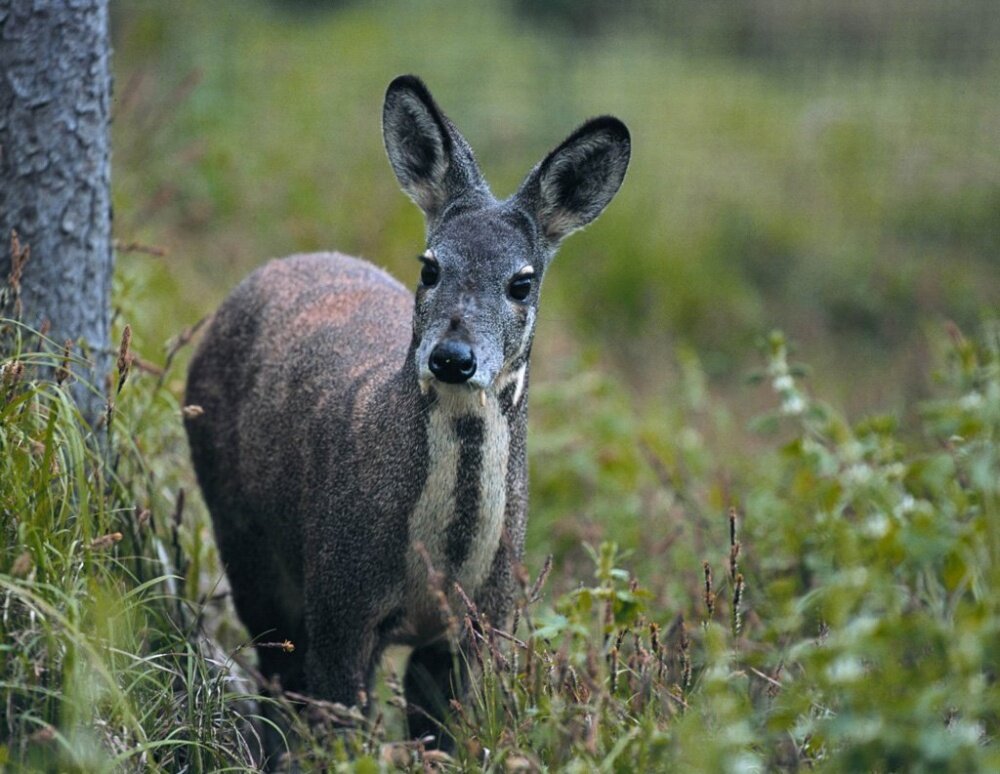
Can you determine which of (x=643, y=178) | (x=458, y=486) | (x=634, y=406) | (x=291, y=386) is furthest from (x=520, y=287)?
(x=643, y=178)

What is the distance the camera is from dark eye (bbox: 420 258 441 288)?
14.5ft

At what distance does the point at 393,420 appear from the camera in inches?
174

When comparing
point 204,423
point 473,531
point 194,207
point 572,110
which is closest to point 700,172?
point 572,110

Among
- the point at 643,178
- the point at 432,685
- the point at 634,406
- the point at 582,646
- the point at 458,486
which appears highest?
the point at 643,178

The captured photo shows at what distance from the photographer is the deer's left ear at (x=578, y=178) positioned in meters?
4.75

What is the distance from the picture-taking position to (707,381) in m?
10.8

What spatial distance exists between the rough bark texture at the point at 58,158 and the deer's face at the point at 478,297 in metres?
1.34

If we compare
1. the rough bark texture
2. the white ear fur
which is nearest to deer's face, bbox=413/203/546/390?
the white ear fur

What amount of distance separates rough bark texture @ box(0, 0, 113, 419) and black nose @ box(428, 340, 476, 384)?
152 centimetres

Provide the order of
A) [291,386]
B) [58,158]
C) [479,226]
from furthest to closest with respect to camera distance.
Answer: [291,386]
[58,158]
[479,226]

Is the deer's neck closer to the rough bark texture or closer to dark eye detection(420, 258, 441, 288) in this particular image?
dark eye detection(420, 258, 441, 288)

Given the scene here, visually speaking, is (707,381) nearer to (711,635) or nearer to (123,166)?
(123,166)

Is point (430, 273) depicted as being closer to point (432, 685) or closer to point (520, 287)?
point (520, 287)

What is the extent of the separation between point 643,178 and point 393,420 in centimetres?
821
